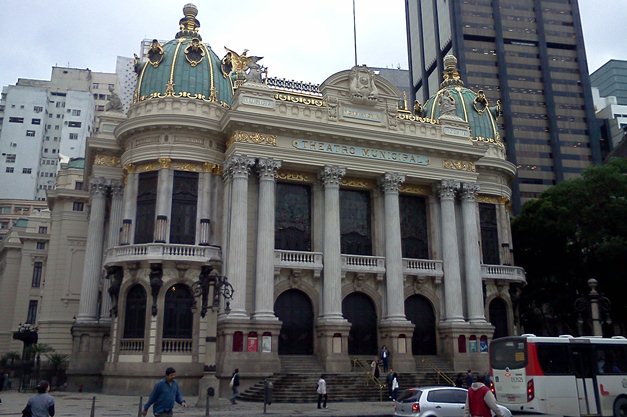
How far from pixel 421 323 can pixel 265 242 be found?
12.6 meters

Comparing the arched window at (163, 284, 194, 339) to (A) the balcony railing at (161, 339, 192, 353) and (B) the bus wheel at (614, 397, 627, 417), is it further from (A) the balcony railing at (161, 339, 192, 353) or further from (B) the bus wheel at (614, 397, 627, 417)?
(B) the bus wheel at (614, 397, 627, 417)

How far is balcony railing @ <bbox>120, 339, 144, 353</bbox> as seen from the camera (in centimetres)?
3481

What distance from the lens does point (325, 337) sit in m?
35.2

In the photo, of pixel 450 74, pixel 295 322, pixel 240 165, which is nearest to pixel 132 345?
pixel 295 322

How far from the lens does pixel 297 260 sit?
36625mm

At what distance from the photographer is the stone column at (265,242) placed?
1350 inches

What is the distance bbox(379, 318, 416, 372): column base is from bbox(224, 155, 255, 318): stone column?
9.35 metres

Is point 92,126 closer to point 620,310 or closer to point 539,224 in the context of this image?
point 539,224

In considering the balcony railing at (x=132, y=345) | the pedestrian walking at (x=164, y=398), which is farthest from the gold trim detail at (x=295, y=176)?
the pedestrian walking at (x=164, y=398)

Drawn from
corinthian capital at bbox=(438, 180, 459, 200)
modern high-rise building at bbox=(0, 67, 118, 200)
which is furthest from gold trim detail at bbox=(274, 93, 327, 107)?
modern high-rise building at bbox=(0, 67, 118, 200)

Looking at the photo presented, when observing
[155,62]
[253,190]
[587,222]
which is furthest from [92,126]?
[587,222]

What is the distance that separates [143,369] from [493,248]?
87.4 ft

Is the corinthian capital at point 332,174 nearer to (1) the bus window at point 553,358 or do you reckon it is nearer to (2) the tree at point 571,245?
(2) the tree at point 571,245

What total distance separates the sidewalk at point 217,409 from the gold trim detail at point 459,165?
18.2 meters
